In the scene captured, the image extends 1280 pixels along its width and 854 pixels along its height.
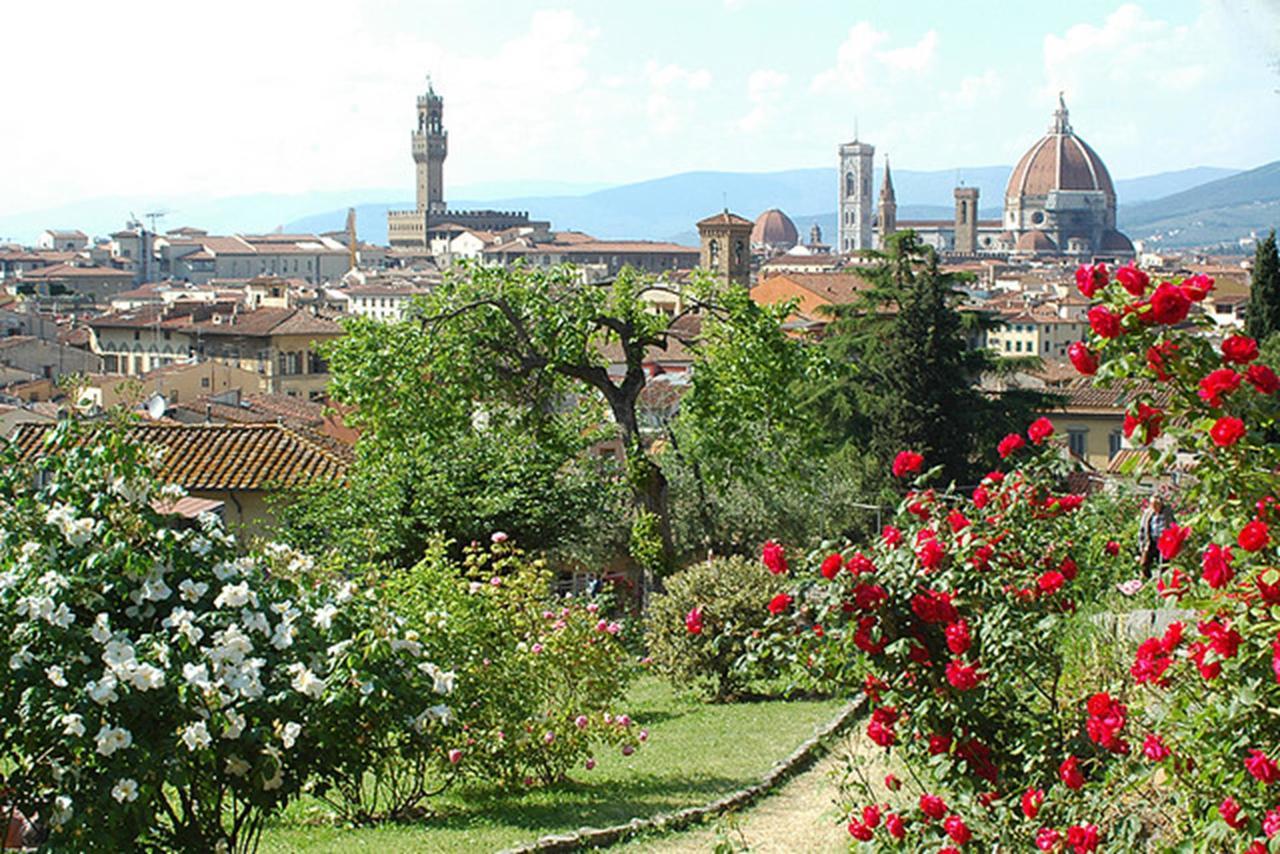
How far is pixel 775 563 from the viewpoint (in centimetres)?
555

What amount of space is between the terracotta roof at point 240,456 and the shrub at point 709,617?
7.68 metres

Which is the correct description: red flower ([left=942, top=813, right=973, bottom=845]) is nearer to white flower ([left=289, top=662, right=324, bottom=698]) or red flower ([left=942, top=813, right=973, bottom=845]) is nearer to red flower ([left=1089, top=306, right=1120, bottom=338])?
red flower ([left=1089, top=306, right=1120, bottom=338])

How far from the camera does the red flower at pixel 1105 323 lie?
4.34m

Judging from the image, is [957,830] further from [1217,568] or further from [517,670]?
[517,670]

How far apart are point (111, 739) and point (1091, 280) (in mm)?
3041

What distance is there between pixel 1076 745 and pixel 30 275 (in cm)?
12110

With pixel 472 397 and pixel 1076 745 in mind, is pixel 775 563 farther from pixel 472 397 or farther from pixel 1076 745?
pixel 472 397

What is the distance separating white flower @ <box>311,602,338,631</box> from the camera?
533 cm

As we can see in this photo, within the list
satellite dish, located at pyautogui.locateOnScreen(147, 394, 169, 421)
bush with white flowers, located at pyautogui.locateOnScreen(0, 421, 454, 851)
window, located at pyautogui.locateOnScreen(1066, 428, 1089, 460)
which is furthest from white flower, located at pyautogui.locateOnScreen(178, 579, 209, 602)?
window, located at pyautogui.locateOnScreen(1066, 428, 1089, 460)

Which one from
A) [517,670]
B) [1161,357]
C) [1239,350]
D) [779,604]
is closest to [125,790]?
[779,604]

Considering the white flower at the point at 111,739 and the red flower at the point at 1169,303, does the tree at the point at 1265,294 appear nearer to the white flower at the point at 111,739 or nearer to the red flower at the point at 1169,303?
the red flower at the point at 1169,303

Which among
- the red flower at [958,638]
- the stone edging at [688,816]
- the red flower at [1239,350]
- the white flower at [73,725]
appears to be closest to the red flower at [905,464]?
the red flower at [958,638]

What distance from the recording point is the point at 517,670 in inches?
329

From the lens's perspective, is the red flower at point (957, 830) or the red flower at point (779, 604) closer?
the red flower at point (957, 830)
